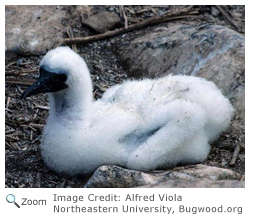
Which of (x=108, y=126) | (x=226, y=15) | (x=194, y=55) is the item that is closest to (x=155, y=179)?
(x=108, y=126)

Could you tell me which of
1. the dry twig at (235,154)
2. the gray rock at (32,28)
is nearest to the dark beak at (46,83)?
the dry twig at (235,154)

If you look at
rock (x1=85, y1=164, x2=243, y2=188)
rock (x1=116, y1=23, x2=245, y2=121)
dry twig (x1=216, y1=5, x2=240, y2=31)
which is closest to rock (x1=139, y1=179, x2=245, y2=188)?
rock (x1=85, y1=164, x2=243, y2=188)

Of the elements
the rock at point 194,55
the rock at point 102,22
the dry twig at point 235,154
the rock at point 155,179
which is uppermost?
the rock at point 102,22

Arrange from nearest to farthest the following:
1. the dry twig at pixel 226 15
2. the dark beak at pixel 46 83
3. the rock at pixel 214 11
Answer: the dark beak at pixel 46 83 < the dry twig at pixel 226 15 < the rock at pixel 214 11

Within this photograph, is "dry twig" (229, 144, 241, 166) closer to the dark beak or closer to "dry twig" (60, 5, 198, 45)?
the dark beak

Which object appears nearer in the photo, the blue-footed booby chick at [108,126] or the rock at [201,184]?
the rock at [201,184]

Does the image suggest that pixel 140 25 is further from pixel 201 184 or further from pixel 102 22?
pixel 201 184

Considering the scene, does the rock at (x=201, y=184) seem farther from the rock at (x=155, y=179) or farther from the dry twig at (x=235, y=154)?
the dry twig at (x=235, y=154)
